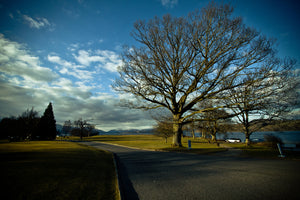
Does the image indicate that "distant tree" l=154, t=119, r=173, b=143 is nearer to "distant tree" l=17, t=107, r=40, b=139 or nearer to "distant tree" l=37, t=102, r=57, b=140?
"distant tree" l=17, t=107, r=40, b=139

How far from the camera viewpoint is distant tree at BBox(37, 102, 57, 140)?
55.1 meters

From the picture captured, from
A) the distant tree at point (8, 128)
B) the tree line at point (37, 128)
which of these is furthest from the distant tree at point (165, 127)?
the distant tree at point (8, 128)

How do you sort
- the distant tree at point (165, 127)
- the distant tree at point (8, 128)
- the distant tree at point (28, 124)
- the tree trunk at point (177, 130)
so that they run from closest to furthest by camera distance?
the tree trunk at point (177, 130), the distant tree at point (165, 127), the distant tree at point (28, 124), the distant tree at point (8, 128)

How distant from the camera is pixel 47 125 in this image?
56625mm

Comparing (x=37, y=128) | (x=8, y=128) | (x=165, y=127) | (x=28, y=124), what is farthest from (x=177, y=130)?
(x=8, y=128)

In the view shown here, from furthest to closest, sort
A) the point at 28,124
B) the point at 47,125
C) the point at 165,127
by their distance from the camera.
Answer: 1. the point at 47,125
2. the point at 28,124
3. the point at 165,127

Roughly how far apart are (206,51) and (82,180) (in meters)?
14.6

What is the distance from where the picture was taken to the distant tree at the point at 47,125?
55.1 metres

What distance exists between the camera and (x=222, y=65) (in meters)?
13.0

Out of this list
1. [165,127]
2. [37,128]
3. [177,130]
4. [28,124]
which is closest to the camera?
[177,130]

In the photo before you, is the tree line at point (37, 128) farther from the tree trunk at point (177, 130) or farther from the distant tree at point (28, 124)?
the tree trunk at point (177, 130)

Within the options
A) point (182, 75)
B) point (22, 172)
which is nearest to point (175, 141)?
point (182, 75)

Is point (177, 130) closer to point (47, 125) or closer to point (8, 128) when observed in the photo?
point (47, 125)

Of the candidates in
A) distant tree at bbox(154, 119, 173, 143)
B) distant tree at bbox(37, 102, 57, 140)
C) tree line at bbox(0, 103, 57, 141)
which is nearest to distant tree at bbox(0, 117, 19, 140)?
tree line at bbox(0, 103, 57, 141)
